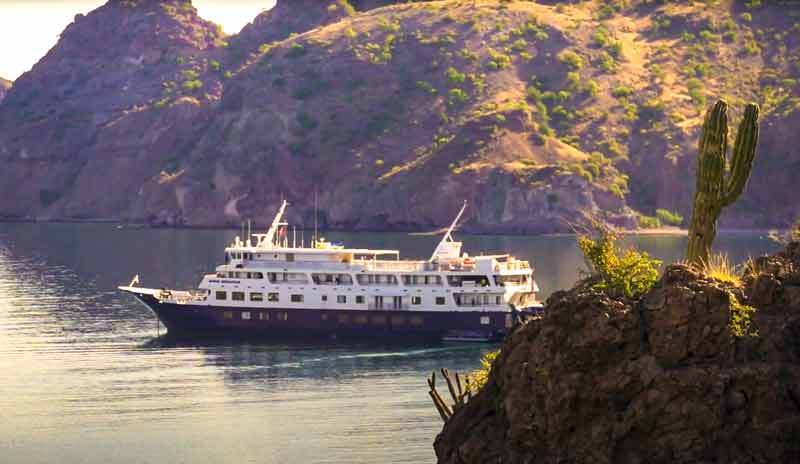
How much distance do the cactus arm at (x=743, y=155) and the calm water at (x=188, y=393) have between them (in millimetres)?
22116

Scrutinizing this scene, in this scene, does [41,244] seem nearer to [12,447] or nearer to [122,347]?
[122,347]

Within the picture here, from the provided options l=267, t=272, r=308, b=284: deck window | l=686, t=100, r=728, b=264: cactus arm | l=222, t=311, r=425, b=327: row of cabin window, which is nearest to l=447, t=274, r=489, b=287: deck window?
l=222, t=311, r=425, b=327: row of cabin window

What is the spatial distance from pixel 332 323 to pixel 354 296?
79.2 inches

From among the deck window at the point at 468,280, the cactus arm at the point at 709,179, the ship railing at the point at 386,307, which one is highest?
the cactus arm at the point at 709,179

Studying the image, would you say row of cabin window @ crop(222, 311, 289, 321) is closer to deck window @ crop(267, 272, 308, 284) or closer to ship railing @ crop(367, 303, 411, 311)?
deck window @ crop(267, 272, 308, 284)

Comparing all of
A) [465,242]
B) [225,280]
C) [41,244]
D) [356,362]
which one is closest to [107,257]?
[41,244]

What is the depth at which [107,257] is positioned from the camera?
159 meters

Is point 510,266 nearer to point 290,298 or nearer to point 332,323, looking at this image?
point 332,323

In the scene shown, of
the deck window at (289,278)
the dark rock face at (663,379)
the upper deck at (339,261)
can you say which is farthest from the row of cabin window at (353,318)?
the dark rock face at (663,379)

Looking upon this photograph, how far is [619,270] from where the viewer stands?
33188 mm

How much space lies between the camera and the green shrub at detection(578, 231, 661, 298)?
106 ft

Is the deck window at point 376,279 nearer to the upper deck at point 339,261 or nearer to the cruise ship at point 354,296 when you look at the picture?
the cruise ship at point 354,296

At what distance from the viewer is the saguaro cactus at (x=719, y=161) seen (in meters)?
32.6

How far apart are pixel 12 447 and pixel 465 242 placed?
13367cm
